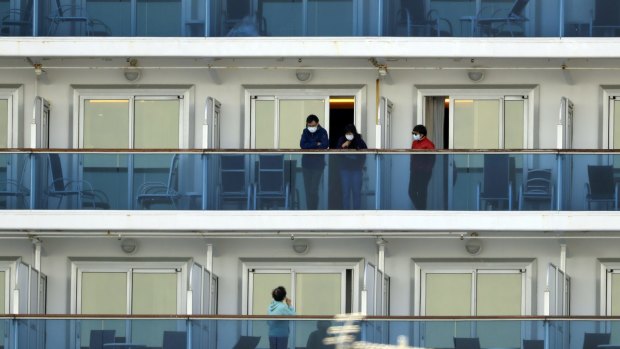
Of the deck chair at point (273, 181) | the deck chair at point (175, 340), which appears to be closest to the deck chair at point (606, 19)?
the deck chair at point (273, 181)

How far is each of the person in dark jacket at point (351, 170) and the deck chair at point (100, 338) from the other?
3867 mm

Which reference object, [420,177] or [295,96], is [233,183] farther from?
[420,177]

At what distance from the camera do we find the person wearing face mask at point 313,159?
43156 mm

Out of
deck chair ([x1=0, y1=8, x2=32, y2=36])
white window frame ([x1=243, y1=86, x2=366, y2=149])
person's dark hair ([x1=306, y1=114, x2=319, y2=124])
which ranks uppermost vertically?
deck chair ([x1=0, y1=8, x2=32, y2=36])

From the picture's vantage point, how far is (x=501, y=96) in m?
45.2

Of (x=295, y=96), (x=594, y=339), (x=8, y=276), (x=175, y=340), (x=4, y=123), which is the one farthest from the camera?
(x=4, y=123)

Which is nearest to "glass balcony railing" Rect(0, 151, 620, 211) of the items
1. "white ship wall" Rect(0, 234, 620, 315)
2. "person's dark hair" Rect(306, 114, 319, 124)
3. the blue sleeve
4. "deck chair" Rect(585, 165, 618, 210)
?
"deck chair" Rect(585, 165, 618, 210)

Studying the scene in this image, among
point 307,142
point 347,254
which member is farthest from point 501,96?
point 307,142

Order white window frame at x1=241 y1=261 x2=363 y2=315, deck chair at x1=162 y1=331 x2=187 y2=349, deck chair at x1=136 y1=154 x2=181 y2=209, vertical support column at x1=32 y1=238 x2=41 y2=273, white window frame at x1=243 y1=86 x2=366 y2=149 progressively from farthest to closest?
white window frame at x1=243 y1=86 x2=366 y2=149 → white window frame at x1=241 y1=261 x2=363 y2=315 → vertical support column at x1=32 y1=238 x2=41 y2=273 → deck chair at x1=136 y1=154 x2=181 y2=209 → deck chair at x1=162 y1=331 x2=187 y2=349

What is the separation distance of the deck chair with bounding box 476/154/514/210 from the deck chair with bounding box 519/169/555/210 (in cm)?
20

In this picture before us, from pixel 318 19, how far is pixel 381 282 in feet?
13.1

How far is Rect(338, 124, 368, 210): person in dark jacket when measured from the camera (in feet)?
142

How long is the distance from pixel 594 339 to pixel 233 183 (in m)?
5.72

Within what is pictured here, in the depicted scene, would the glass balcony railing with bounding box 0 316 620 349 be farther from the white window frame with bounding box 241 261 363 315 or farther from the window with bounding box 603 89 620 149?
the window with bounding box 603 89 620 149
